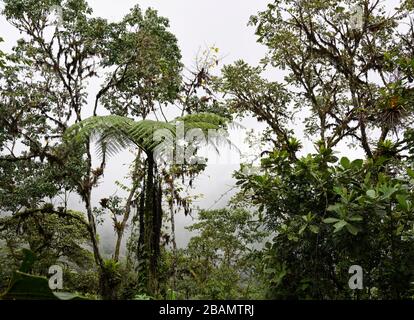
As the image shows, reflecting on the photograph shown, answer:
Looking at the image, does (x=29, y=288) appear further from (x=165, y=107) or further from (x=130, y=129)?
(x=165, y=107)

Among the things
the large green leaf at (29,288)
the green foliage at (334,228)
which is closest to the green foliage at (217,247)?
the green foliage at (334,228)

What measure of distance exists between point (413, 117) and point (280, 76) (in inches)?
167

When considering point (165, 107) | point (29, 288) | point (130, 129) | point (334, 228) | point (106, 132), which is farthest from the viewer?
point (165, 107)

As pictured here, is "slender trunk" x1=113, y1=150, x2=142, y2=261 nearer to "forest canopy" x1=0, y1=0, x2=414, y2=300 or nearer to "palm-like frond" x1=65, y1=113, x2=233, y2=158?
"forest canopy" x1=0, y1=0, x2=414, y2=300

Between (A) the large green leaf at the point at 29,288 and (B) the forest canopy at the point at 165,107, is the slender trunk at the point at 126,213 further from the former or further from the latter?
(A) the large green leaf at the point at 29,288

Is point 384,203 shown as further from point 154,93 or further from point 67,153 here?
point 154,93

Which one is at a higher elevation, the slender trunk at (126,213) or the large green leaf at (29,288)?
the slender trunk at (126,213)

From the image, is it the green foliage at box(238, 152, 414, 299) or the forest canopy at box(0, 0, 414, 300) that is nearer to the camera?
the green foliage at box(238, 152, 414, 299)

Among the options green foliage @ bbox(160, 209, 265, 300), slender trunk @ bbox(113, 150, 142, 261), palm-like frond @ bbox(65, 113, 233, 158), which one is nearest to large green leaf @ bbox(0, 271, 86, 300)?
palm-like frond @ bbox(65, 113, 233, 158)

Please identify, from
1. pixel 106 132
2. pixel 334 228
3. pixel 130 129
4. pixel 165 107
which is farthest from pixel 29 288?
pixel 165 107

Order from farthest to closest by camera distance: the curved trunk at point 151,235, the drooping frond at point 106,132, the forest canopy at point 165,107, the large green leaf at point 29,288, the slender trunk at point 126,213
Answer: the slender trunk at point 126,213, the forest canopy at point 165,107, the drooping frond at point 106,132, the curved trunk at point 151,235, the large green leaf at point 29,288
